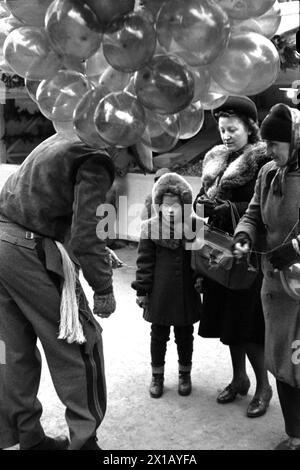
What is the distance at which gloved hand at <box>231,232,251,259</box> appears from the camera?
2.79 metres

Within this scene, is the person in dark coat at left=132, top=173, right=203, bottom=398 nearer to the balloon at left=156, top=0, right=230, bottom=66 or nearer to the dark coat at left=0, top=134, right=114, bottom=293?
the dark coat at left=0, top=134, right=114, bottom=293

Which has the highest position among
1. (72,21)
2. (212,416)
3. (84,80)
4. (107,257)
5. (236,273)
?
(72,21)

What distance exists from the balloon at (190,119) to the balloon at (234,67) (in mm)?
238

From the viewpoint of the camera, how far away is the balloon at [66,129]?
7.67 ft

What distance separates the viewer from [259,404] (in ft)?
10.6

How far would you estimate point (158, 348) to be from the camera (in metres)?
3.45

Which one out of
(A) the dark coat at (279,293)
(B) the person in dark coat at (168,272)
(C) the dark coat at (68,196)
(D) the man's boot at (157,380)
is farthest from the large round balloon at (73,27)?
(D) the man's boot at (157,380)

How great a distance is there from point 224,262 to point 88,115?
1140 mm

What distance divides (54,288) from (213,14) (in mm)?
1351

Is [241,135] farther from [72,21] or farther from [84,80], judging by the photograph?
[72,21]

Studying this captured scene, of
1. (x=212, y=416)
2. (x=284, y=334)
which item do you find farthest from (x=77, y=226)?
(x=212, y=416)

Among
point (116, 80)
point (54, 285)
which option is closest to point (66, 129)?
point (116, 80)

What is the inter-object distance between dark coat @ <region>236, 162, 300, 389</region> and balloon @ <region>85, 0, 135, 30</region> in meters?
1.08
